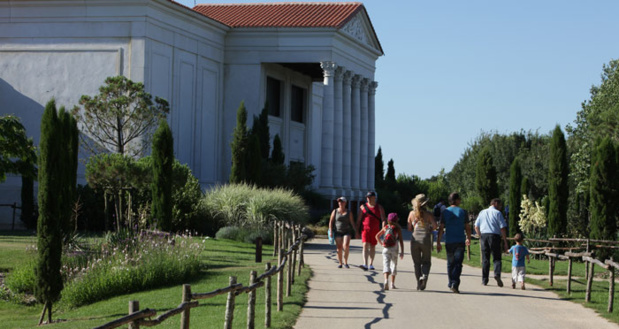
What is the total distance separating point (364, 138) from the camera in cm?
6138

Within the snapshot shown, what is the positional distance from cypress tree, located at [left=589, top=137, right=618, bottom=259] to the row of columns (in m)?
24.9

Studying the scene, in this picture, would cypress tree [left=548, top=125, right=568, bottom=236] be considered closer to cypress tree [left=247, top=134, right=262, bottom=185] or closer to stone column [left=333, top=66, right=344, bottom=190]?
cypress tree [left=247, top=134, right=262, bottom=185]

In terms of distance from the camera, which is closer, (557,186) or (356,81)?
(557,186)

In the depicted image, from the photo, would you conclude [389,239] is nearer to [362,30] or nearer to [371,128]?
[362,30]

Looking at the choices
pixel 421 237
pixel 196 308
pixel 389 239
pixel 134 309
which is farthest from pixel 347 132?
pixel 134 309

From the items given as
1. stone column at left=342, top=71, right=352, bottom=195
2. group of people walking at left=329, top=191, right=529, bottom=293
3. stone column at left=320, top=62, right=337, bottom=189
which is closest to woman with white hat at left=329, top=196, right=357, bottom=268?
group of people walking at left=329, top=191, right=529, bottom=293

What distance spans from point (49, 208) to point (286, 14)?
37473mm

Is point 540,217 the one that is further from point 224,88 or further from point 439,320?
point 224,88

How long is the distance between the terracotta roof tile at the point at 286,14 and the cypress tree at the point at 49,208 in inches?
1338

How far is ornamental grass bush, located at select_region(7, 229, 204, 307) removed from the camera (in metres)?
19.0

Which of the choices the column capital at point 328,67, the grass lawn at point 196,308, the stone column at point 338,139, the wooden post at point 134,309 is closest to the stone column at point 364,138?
the stone column at point 338,139

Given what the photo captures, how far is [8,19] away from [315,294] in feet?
108

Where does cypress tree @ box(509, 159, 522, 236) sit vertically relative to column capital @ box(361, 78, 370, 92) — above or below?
below

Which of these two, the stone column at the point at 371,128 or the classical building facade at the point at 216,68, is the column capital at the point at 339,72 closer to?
the classical building facade at the point at 216,68
